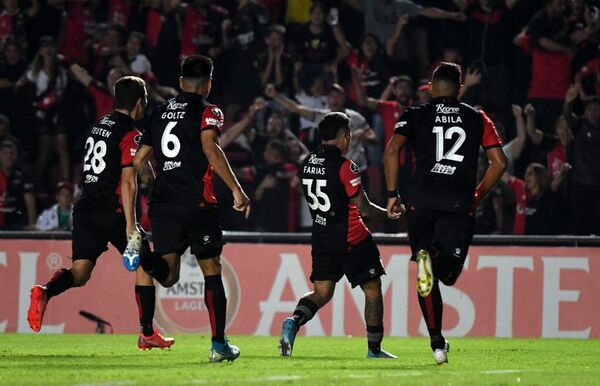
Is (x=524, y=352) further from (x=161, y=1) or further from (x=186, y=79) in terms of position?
(x=161, y=1)

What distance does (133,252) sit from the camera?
352 inches

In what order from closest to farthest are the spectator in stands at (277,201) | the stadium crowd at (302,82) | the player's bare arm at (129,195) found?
the player's bare arm at (129,195) < the stadium crowd at (302,82) < the spectator in stands at (277,201)

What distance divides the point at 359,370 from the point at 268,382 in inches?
50.4

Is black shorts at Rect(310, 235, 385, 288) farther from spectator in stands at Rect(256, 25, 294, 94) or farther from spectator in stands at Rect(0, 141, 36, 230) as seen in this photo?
spectator in stands at Rect(256, 25, 294, 94)

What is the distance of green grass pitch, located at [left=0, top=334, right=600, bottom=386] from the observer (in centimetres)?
724

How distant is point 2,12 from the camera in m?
17.3

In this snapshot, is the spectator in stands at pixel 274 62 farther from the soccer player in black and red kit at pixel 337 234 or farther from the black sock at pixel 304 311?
the black sock at pixel 304 311

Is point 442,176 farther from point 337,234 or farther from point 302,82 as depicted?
point 302,82

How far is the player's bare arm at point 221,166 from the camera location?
8.59 metres

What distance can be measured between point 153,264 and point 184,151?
0.86 m

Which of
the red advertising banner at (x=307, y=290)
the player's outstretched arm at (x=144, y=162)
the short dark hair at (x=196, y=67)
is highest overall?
the short dark hair at (x=196, y=67)

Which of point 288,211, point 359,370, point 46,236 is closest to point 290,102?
point 288,211

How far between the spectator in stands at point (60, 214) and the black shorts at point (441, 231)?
7.46 m

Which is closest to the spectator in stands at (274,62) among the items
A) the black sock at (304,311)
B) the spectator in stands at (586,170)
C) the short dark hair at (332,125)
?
the spectator in stands at (586,170)
